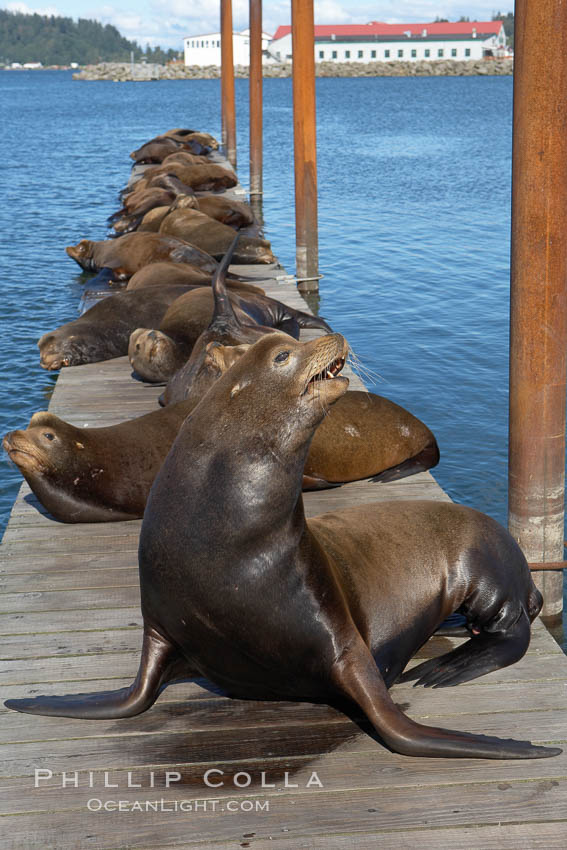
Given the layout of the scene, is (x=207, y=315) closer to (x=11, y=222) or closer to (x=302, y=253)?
(x=302, y=253)

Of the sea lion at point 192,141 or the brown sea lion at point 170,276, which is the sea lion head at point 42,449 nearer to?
the brown sea lion at point 170,276

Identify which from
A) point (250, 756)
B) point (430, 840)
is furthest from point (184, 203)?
point (430, 840)

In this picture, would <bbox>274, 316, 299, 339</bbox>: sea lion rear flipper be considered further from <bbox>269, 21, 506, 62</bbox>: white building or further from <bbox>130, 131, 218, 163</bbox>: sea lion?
<bbox>269, 21, 506, 62</bbox>: white building

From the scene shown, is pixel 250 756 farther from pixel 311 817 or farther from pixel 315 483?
pixel 315 483

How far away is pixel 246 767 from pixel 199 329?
5171mm

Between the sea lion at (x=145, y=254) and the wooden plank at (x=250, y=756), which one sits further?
the sea lion at (x=145, y=254)

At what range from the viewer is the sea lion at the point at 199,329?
707cm

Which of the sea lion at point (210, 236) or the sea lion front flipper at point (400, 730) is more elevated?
the sea lion at point (210, 236)

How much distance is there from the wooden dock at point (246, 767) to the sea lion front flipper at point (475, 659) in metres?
0.04

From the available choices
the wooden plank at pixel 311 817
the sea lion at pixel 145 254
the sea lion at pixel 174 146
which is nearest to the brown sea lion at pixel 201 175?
the sea lion at pixel 174 146

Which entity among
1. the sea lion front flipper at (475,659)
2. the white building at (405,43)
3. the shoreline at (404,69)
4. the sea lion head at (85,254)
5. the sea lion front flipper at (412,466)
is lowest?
the sea lion front flipper at (475,659)

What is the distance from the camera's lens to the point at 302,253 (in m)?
13.3

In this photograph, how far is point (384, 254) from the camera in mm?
18594

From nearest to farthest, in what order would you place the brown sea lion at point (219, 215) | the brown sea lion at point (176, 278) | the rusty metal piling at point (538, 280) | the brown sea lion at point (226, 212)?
the rusty metal piling at point (538, 280), the brown sea lion at point (176, 278), the brown sea lion at point (219, 215), the brown sea lion at point (226, 212)
